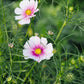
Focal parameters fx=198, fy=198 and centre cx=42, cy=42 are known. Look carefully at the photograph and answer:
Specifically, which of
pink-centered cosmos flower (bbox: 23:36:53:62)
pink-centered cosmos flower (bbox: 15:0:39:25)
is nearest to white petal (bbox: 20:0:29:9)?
pink-centered cosmos flower (bbox: 15:0:39:25)

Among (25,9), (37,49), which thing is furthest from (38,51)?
(25,9)

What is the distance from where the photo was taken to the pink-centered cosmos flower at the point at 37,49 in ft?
2.98

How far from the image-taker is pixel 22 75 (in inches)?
45.0

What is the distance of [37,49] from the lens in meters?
0.99

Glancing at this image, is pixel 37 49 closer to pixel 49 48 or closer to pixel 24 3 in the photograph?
pixel 49 48

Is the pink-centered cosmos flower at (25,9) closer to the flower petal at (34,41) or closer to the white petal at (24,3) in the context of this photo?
the white petal at (24,3)

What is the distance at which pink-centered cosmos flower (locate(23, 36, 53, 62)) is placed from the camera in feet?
2.98

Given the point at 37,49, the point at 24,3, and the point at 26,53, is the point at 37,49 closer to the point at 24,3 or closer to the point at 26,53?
the point at 26,53

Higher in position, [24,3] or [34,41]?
[24,3]

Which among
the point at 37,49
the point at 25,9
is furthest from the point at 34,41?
the point at 25,9

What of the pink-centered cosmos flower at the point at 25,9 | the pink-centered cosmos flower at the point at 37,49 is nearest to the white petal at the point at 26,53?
the pink-centered cosmos flower at the point at 37,49

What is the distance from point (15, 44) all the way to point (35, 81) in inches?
12.6

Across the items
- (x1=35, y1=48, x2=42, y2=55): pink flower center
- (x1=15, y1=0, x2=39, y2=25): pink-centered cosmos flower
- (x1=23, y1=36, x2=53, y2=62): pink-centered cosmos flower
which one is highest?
(x1=15, y1=0, x2=39, y2=25): pink-centered cosmos flower

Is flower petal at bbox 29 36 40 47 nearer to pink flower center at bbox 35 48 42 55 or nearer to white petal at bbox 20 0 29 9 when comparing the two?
pink flower center at bbox 35 48 42 55
